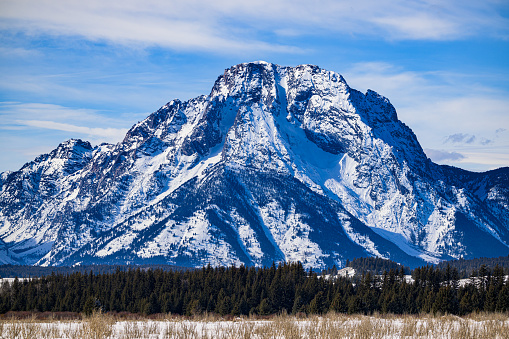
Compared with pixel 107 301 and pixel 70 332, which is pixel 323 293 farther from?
pixel 70 332

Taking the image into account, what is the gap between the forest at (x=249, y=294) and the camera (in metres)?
150

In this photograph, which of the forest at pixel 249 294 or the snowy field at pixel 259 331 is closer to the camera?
the snowy field at pixel 259 331

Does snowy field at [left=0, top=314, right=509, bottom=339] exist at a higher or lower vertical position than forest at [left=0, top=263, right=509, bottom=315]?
higher

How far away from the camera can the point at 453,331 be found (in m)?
60.9

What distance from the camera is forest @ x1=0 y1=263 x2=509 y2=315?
492 ft

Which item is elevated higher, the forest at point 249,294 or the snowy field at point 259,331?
the snowy field at point 259,331

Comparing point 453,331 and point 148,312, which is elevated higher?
point 453,331

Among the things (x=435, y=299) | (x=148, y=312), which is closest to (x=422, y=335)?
(x=435, y=299)

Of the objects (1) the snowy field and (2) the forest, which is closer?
(1) the snowy field

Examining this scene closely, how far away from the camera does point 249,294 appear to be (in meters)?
168

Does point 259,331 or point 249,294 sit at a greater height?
point 259,331

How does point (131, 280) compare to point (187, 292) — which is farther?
point (131, 280)

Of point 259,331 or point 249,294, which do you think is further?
point 249,294

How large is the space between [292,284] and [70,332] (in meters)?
124
